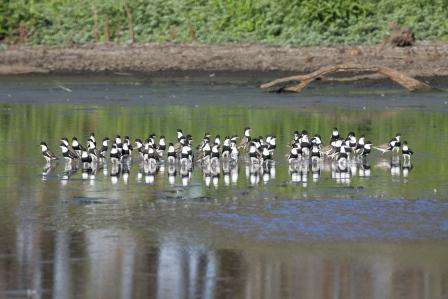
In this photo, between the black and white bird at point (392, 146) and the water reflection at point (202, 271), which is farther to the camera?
the black and white bird at point (392, 146)

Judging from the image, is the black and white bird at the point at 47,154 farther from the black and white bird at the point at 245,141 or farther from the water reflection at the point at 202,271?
the water reflection at the point at 202,271

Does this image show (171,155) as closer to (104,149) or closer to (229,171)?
(229,171)

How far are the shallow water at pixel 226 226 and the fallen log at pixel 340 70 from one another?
3.42m

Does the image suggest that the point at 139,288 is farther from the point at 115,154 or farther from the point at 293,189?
the point at 115,154

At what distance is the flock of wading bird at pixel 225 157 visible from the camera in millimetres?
22594

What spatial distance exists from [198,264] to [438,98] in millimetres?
22324

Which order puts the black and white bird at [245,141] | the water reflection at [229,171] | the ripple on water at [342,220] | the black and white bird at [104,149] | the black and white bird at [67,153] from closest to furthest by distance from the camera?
the ripple on water at [342,220], the water reflection at [229,171], the black and white bird at [67,153], the black and white bird at [104,149], the black and white bird at [245,141]

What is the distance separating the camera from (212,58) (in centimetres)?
4412

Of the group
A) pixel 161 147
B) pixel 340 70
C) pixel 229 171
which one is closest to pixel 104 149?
pixel 161 147

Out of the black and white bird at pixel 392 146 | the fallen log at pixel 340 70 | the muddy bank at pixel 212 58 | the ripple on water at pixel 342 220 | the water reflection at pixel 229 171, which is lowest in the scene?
the ripple on water at pixel 342 220

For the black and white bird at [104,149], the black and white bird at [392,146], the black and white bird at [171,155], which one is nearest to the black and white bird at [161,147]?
the black and white bird at [171,155]

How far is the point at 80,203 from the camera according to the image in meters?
18.6

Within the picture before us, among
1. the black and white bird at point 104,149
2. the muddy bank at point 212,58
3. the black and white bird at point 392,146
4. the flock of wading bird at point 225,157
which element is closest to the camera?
the flock of wading bird at point 225,157

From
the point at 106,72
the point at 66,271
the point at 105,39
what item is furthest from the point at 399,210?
the point at 105,39
